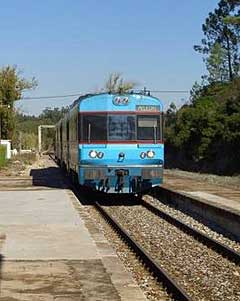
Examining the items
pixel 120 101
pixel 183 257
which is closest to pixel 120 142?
pixel 120 101

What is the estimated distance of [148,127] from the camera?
21.4 m

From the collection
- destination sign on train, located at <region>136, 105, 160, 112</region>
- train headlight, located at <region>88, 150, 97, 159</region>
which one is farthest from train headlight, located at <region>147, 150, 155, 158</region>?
train headlight, located at <region>88, 150, 97, 159</region>

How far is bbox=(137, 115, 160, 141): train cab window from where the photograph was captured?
21359 millimetres

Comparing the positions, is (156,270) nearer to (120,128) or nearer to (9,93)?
(120,128)

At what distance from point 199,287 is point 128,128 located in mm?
12171

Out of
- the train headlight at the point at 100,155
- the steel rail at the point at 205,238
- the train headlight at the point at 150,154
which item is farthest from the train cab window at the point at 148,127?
the steel rail at the point at 205,238

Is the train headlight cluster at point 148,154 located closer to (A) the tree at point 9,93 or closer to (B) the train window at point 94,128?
(B) the train window at point 94,128

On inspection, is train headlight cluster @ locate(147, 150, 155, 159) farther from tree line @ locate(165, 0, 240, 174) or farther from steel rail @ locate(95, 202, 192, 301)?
tree line @ locate(165, 0, 240, 174)

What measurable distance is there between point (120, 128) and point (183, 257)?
9674 millimetres

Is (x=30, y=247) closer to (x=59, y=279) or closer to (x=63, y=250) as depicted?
(x=63, y=250)

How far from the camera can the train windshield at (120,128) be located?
69.5 ft

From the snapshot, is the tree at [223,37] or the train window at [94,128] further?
the tree at [223,37]

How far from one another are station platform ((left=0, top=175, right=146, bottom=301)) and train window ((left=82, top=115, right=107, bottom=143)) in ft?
12.0

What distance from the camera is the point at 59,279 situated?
8.98 meters
